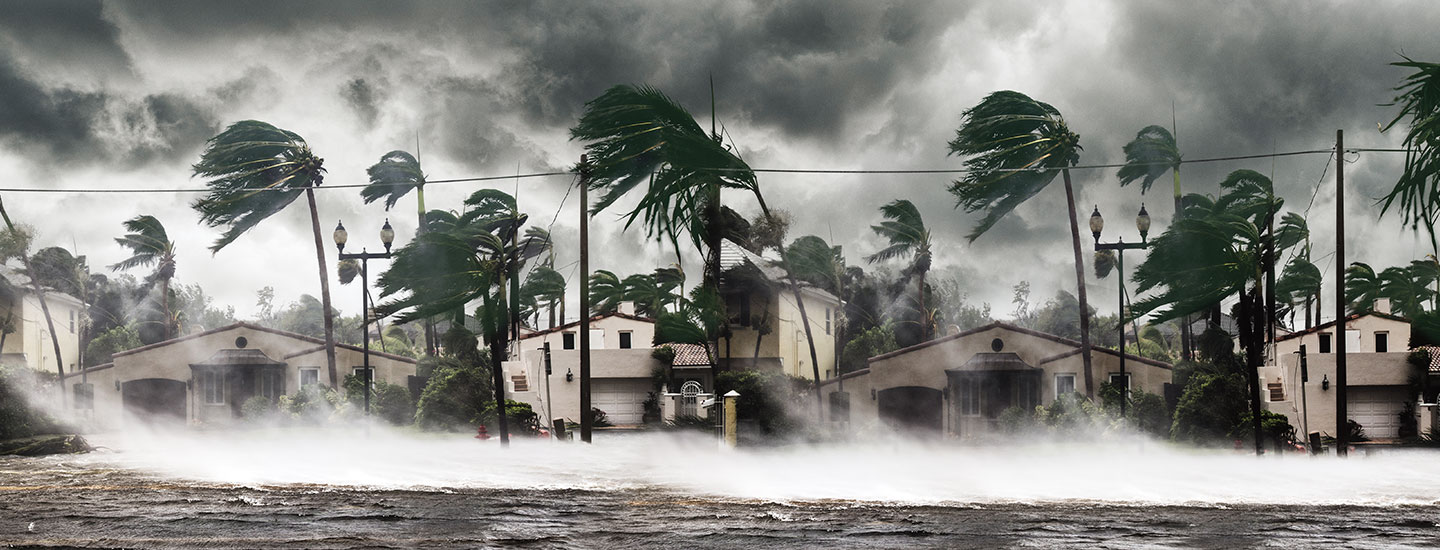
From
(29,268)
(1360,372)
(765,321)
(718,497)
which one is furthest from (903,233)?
(29,268)

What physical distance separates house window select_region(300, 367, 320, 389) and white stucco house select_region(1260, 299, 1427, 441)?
31675 mm

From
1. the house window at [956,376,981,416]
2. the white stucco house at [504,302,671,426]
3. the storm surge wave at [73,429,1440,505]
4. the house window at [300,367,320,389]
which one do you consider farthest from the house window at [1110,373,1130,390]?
the house window at [300,367,320,389]

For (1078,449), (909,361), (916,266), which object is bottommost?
(1078,449)

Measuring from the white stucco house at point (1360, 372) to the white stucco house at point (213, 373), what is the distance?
99.6 feet

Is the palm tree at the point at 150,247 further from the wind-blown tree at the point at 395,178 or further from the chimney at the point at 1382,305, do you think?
the chimney at the point at 1382,305

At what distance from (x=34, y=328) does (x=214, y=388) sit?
43.9ft

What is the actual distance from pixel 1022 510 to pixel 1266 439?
48.2 ft

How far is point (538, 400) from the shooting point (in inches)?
1518

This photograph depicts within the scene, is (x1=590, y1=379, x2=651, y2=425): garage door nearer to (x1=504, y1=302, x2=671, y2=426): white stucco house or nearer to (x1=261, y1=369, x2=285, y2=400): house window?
(x1=504, y1=302, x2=671, y2=426): white stucco house

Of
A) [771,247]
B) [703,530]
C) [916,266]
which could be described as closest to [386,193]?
[771,247]

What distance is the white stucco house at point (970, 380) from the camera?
30.0 m

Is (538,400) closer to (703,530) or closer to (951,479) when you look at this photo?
(951,479)

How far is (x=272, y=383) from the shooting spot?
41.4m

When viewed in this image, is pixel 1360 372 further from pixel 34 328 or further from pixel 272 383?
pixel 34 328
